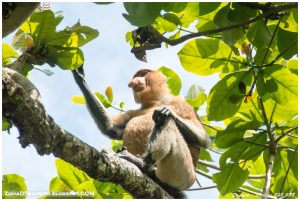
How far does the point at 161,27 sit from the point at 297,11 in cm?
131

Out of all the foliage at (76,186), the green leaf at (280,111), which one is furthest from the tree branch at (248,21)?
the foliage at (76,186)

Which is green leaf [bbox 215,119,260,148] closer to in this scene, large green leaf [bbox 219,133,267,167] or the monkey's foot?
large green leaf [bbox 219,133,267,167]

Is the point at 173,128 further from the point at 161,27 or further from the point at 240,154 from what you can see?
the point at 161,27

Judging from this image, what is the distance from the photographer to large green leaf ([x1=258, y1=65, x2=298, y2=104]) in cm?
463

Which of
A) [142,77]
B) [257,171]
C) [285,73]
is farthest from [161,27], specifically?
[142,77]

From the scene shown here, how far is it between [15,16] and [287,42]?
2358mm

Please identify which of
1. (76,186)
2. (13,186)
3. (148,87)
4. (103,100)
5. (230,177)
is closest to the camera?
(230,177)

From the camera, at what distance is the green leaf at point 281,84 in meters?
4.64

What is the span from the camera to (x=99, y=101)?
732 centimetres

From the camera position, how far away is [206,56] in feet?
16.7

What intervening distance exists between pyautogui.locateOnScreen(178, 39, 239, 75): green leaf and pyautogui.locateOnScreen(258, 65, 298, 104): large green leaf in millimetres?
441

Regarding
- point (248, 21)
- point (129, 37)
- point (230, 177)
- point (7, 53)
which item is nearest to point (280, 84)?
point (248, 21)

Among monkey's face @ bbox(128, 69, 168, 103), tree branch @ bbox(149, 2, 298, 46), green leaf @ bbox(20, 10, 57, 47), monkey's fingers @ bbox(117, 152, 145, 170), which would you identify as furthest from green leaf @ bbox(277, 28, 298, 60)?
monkey's face @ bbox(128, 69, 168, 103)

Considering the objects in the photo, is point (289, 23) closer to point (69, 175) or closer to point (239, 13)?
point (239, 13)
